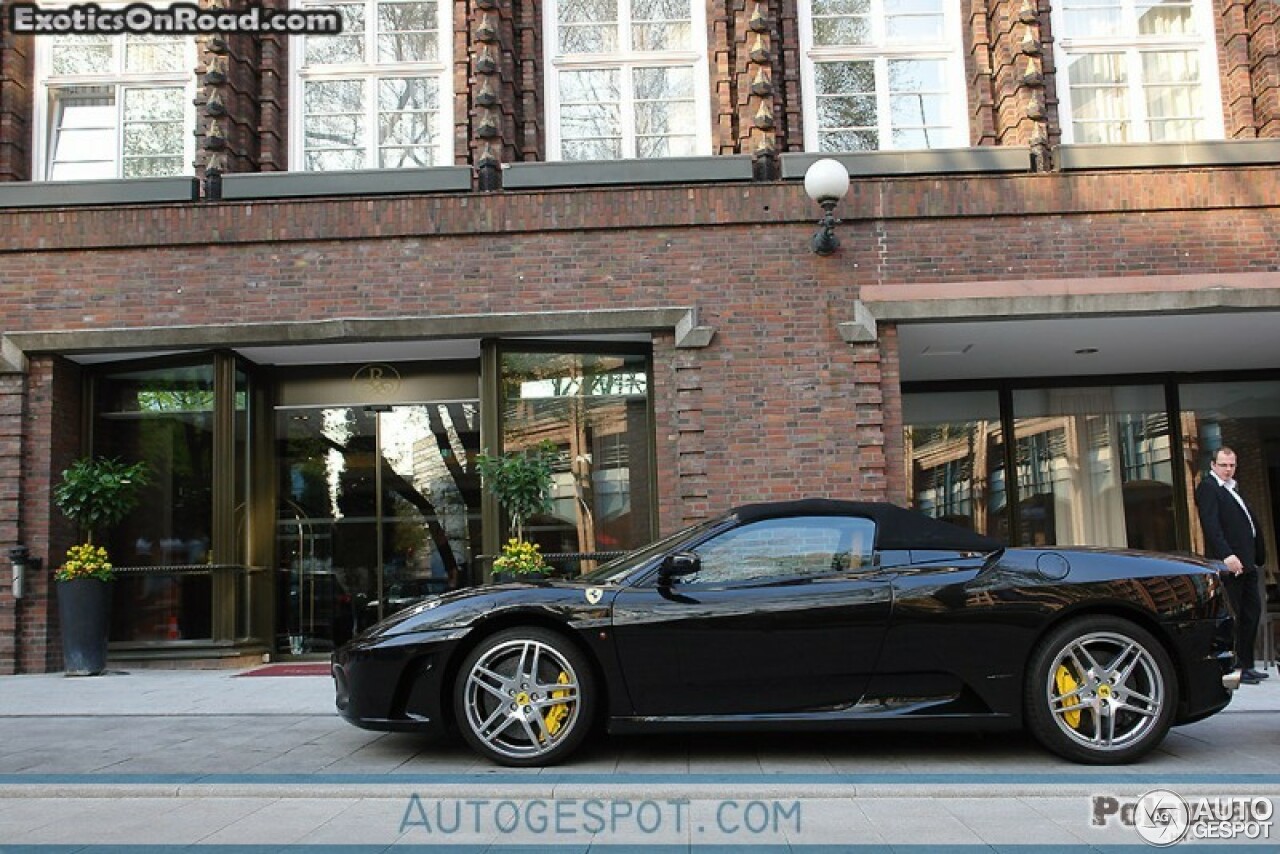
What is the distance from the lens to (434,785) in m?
5.29

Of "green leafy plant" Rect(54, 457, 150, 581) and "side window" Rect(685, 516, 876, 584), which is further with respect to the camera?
"green leafy plant" Rect(54, 457, 150, 581)

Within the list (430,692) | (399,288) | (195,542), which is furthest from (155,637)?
(430,692)

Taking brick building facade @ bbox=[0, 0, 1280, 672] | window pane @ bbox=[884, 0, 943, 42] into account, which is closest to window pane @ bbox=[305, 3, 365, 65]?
brick building facade @ bbox=[0, 0, 1280, 672]

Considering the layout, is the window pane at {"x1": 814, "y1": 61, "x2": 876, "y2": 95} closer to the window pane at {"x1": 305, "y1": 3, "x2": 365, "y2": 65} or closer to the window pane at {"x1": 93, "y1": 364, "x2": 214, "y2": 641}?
the window pane at {"x1": 305, "y1": 3, "x2": 365, "y2": 65}

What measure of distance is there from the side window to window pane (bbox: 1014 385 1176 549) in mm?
7974

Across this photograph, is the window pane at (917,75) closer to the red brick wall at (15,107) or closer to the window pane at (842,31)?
the window pane at (842,31)

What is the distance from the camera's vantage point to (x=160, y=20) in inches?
465

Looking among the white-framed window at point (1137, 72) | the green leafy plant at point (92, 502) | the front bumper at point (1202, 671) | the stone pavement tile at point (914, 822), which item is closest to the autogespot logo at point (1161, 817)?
the stone pavement tile at point (914, 822)

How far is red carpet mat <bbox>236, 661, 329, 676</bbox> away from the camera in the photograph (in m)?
10.2

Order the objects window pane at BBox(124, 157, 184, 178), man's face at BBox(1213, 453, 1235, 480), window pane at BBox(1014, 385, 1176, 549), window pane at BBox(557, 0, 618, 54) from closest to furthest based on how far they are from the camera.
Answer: man's face at BBox(1213, 453, 1235, 480) → window pane at BBox(124, 157, 184, 178) → window pane at BBox(557, 0, 618, 54) → window pane at BBox(1014, 385, 1176, 549)

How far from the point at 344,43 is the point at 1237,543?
32.0 ft

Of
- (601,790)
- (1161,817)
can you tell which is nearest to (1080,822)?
(1161,817)

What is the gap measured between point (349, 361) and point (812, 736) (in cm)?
722

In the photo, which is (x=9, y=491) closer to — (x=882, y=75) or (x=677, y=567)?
(x=677, y=567)
